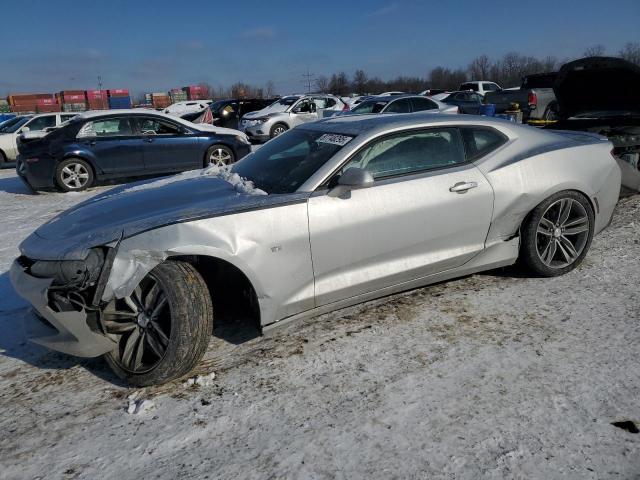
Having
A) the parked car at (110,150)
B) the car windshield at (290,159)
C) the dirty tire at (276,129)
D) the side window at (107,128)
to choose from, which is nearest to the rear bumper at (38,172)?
the parked car at (110,150)

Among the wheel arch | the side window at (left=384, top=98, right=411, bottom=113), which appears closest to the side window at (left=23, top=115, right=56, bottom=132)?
the side window at (left=384, top=98, right=411, bottom=113)

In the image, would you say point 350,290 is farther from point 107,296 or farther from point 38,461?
point 38,461

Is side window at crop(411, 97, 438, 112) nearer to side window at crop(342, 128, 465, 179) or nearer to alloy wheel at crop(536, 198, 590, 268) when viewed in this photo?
alloy wheel at crop(536, 198, 590, 268)

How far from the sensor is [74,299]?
8.99 feet

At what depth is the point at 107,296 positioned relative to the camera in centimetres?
273

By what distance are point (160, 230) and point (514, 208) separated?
101 inches

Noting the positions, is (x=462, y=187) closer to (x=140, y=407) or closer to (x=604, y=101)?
(x=140, y=407)

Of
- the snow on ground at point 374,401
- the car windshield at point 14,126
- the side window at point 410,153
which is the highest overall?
the car windshield at point 14,126

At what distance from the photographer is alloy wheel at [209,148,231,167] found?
10.2 m

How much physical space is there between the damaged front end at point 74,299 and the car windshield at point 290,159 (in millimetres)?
1191

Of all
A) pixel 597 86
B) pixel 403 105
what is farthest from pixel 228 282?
pixel 403 105

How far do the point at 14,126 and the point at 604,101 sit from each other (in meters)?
14.9

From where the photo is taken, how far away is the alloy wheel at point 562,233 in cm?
401

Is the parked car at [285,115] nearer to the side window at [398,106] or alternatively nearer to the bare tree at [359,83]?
the side window at [398,106]
